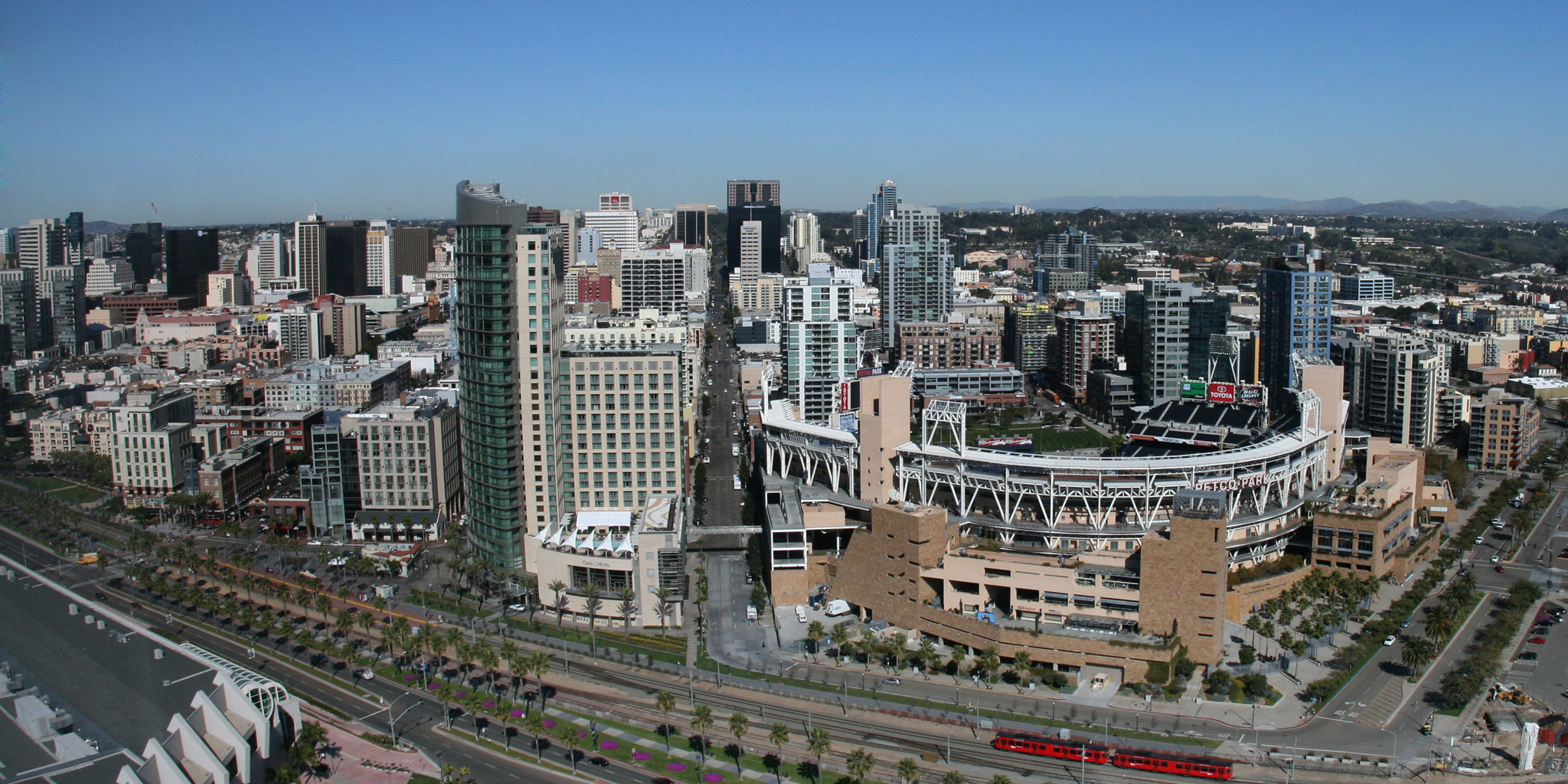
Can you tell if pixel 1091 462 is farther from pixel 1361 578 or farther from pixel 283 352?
pixel 283 352

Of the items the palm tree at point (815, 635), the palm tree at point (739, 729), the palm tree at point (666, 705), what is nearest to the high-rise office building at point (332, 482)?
the palm tree at point (815, 635)

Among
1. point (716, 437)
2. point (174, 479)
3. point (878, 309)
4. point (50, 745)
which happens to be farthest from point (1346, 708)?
point (878, 309)

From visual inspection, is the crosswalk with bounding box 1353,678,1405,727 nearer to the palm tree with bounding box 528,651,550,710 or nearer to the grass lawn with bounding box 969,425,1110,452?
the palm tree with bounding box 528,651,550,710

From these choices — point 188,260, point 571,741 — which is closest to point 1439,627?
point 571,741

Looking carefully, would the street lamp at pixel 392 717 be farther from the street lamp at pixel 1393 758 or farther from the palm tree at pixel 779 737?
the street lamp at pixel 1393 758

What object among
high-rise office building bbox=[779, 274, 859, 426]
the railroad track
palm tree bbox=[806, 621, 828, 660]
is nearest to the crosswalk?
the railroad track

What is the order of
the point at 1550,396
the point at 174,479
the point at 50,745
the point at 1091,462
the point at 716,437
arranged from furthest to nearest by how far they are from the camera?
the point at 1550,396
the point at 716,437
the point at 174,479
the point at 1091,462
the point at 50,745
